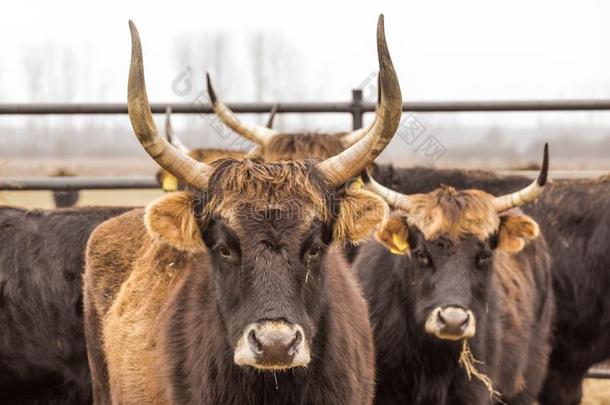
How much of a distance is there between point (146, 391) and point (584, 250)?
407 centimetres

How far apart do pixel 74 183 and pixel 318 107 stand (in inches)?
80.2

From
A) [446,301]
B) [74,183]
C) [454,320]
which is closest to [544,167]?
[446,301]

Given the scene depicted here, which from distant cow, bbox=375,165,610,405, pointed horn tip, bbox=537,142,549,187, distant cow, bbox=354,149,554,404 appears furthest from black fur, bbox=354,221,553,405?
distant cow, bbox=375,165,610,405

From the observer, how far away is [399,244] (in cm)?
578

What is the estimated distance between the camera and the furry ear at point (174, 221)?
4020mm

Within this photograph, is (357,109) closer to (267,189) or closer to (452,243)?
(452,243)

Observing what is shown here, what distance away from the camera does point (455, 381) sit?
568 centimetres

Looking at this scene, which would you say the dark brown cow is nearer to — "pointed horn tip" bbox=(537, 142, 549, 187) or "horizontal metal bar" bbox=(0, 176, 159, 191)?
"horizontal metal bar" bbox=(0, 176, 159, 191)

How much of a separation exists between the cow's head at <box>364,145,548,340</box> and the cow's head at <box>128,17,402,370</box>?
4.86 ft

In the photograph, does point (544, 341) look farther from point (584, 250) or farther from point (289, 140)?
point (289, 140)

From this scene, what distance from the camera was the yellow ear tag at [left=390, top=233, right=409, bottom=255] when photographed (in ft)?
18.9

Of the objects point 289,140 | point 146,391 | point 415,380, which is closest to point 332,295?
point 146,391

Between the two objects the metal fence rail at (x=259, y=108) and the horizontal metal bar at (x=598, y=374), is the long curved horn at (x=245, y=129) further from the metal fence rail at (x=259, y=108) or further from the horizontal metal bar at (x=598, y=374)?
the horizontal metal bar at (x=598, y=374)

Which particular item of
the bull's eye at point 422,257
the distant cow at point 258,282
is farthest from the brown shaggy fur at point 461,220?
the distant cow at point 258,282
